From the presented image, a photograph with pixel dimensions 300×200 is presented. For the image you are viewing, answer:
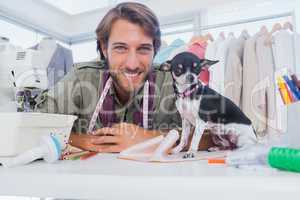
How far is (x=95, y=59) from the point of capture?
2.46 ft

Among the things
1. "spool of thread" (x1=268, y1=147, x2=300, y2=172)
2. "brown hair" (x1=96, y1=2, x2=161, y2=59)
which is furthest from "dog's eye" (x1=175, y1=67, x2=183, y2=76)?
"spool of thread" (x1=268, y1=147, x2=300, y2=172)

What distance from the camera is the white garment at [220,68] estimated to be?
0.65 meters

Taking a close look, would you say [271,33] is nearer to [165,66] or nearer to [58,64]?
[165,66]

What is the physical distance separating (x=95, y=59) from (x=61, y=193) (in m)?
0.49

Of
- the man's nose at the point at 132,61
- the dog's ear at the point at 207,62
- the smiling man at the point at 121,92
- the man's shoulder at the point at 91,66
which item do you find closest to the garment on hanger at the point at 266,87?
the dog's ear at the point at 207,62

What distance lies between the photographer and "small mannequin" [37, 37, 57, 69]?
2.33 ft

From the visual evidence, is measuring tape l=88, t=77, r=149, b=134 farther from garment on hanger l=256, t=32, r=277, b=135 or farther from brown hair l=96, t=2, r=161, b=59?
garment on hanger l=256, t=32, r=277, b=135

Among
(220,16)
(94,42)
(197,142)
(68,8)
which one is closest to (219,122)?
(197,142)

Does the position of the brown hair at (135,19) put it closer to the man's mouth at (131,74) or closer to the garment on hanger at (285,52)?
the man's mouth at (131,74)

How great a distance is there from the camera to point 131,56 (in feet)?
2.31

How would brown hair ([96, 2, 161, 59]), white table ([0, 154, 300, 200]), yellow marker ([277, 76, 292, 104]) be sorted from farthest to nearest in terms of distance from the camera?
brown hair ([96, 2, 161, 59]) → yellow marker ([277, 76, 292, 104]) → white table ([0, 154, 300, 200])

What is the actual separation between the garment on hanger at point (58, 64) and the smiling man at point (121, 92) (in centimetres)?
3

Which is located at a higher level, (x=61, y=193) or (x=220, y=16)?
(x=220, y=16)

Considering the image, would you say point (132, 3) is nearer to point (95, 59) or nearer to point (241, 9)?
point (95, 59)
